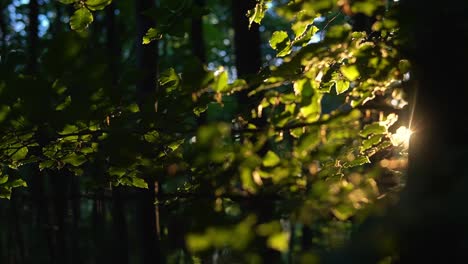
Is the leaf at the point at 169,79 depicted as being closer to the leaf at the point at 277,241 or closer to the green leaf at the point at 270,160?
the green leaf at the point at 270,160

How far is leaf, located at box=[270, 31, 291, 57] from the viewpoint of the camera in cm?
184

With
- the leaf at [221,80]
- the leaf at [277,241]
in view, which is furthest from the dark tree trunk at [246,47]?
the leaf at [277,241]

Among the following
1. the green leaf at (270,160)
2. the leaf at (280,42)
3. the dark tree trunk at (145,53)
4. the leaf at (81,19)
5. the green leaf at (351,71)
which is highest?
the dark tree trunk at (145,53)

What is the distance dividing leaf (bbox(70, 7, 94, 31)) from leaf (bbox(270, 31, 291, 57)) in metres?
0.75

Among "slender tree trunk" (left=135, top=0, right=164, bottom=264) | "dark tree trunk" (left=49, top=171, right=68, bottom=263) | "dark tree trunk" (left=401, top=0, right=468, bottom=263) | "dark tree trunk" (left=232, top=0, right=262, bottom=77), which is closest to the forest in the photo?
"dark tree trunk" (left=401, top=0, right=468, bottom=263)

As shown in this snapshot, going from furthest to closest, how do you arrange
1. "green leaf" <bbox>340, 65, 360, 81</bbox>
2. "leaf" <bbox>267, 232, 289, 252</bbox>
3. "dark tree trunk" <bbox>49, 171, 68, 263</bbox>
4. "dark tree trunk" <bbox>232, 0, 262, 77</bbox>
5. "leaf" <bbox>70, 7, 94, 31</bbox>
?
"dark tree trunk" <bbox>49, 171, 68, 263</bbox> → "dark tree trunk" <bbox>232, 0, 262, 77</bbox> → "leaf" <bbox>70, 7, 94, 31</bbox> → "green leaf" <bbox>340, 65, 360, 81</bbox> → "leaf" <bbox>267, 232, 289, 252</bbox>

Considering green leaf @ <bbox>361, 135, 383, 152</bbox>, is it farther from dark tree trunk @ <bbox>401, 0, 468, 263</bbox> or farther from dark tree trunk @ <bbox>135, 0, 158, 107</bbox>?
dark tree trunk @ <bbox>135, 0, 158, 107</bbox>

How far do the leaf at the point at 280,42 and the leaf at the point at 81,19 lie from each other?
2.45ft

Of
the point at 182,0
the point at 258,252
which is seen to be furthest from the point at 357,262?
the point at 182,0

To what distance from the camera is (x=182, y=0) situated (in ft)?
5.95

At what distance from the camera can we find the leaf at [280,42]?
72.3 inches

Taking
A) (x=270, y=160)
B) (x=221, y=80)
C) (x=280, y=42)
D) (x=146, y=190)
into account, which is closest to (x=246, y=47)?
(x=146, y=190)

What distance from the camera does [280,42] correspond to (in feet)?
6.10

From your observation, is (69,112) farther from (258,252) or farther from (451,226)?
(451,226)
